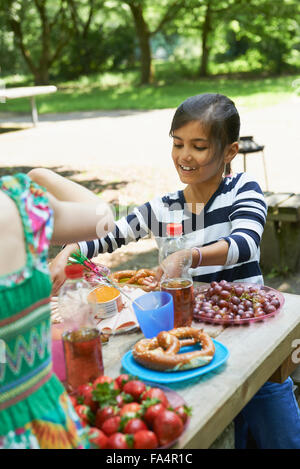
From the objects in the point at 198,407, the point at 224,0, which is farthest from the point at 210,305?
the point at 224,0

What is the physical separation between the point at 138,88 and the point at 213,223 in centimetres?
2043

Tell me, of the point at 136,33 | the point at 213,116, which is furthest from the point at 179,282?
the point at 136,33

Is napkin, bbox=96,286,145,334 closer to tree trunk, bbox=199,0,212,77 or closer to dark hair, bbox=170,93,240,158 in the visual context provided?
dark hair, bbox=170,93,240,158

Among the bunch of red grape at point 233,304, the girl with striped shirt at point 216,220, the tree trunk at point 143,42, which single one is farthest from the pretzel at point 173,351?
the tree trunk at point 143,42

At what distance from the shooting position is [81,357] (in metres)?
1.67

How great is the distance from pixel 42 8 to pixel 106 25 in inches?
312

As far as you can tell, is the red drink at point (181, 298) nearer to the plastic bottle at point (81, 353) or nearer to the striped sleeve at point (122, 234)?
the plastic bottle at point (81, 353)

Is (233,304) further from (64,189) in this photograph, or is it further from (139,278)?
(64,189)

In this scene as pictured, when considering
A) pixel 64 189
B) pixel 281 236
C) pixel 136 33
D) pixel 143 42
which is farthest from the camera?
pixel 136 33

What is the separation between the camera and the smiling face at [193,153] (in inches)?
101

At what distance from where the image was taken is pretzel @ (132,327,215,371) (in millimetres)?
1723

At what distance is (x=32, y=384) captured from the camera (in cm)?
131
